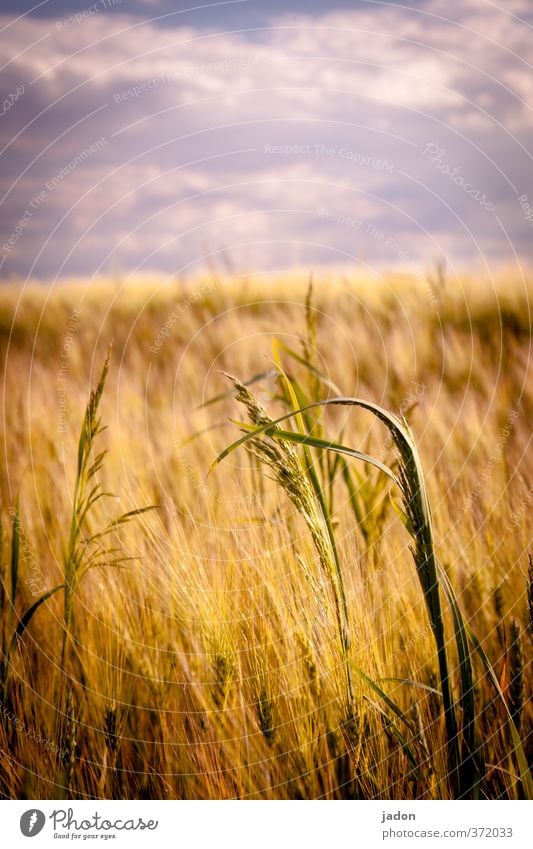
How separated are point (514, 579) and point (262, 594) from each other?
60 centimetres

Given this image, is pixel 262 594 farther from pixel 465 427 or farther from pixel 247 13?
pixel 247 13

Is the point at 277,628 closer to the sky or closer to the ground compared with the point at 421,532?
closer to the ground

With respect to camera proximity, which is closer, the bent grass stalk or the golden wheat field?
the bent grass stalk

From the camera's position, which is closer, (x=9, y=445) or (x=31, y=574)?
(x=31, y=574)

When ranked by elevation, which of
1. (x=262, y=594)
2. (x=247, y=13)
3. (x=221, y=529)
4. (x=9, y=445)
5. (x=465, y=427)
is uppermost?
(x=247, y=13)

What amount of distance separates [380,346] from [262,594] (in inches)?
73.7

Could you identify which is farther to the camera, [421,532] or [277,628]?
[277,628]

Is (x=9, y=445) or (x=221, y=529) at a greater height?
(x=9, y=445)

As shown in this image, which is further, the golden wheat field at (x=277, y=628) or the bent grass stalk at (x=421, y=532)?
the golden wheat field at (x=277, y=628)
